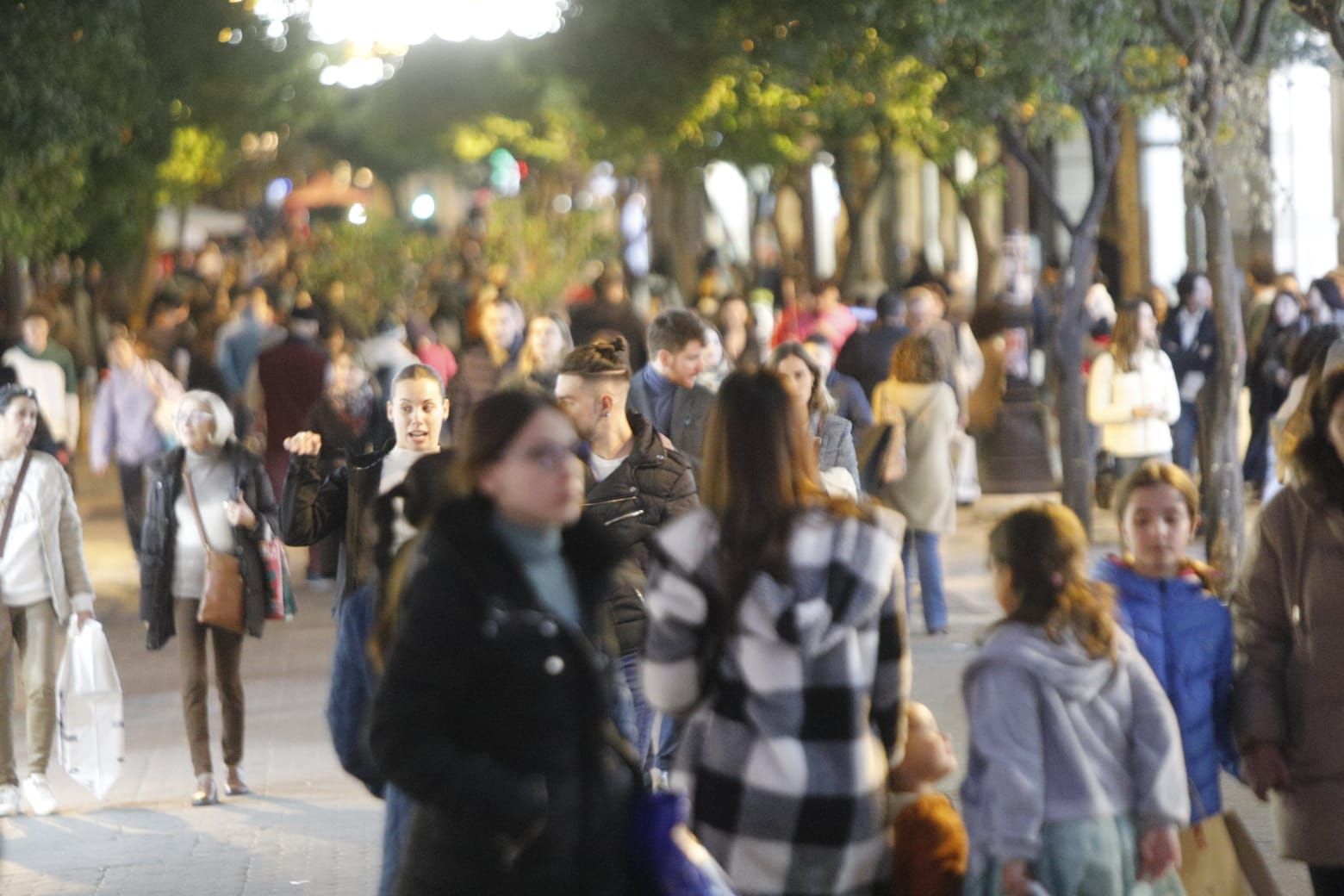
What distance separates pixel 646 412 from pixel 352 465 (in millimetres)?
1927

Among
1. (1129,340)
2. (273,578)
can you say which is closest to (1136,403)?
(1129,340)

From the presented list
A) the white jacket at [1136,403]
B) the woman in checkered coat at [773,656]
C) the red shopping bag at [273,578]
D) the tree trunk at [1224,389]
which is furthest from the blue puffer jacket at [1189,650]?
the white jacket at [1136,403]

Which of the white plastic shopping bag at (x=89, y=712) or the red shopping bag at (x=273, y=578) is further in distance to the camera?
the red shopping bag at (x=273, y=578)

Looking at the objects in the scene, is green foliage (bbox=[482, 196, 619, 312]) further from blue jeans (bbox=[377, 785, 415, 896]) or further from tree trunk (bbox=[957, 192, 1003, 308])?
blue jeans (bbox=[377, 785, 415, 896])

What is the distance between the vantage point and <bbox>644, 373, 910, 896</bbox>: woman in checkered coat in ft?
13.5

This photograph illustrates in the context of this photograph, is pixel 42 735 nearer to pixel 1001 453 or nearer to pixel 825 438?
pixel 825 438

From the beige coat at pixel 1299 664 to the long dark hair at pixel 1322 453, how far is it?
0.11 ft

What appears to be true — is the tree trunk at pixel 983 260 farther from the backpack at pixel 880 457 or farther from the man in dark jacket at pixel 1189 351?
the backpack at pixel 880 457

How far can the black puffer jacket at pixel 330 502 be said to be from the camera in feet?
22.9

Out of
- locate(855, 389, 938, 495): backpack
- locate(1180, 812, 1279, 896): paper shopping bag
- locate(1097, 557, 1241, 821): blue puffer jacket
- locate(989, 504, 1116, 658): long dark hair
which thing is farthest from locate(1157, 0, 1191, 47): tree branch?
locate(989, 504, 1116, 658): long dark hair

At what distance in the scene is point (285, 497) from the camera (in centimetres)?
707

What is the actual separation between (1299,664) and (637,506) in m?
2.59

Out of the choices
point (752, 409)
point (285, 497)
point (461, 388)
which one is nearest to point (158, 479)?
point (285, 497)

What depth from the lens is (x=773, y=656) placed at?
412 centimetres
